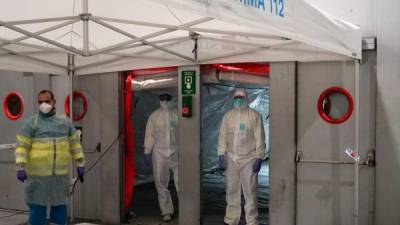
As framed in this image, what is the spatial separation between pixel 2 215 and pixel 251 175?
332cm

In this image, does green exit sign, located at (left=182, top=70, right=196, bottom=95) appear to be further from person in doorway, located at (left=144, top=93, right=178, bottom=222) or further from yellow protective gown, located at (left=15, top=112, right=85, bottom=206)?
yellow protective gown, located at (left=15, top=112, right=85, bottom=206)

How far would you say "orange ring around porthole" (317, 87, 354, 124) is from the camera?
4785 mm

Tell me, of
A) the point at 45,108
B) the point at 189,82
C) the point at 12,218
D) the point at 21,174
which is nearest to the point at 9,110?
the point at 12,218

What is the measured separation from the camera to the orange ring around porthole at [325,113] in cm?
479

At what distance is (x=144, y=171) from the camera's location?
7883mm

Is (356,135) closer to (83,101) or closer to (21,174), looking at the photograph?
(21,174)

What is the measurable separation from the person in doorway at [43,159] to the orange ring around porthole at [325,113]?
2.53 m

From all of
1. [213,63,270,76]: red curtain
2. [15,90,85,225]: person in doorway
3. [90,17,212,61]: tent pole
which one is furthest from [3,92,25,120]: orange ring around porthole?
[213,63,270,76]: red curtain

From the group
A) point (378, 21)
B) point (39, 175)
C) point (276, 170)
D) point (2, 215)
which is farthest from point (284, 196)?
point (2, 215)

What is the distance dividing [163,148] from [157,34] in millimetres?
2100

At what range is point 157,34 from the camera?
170 inches

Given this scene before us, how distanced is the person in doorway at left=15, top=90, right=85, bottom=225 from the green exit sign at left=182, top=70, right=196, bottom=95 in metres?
1.49

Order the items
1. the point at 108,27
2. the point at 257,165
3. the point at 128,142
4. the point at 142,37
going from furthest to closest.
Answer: the point at 128,142, the point at 257,165, the point at 142,37, the point at 108,27

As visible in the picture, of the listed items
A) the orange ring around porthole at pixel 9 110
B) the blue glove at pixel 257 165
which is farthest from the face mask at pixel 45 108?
the blue glove at pixel 257 165
